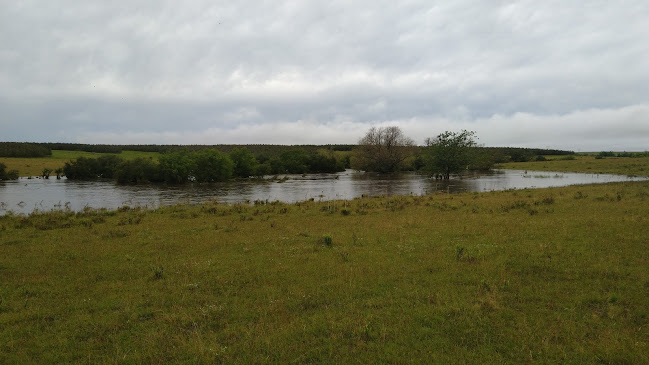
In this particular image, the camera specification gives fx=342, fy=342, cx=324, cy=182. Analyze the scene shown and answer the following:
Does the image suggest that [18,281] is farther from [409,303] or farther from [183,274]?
[409,303]

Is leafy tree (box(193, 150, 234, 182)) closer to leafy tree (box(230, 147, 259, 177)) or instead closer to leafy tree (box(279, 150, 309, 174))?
leafy tree (box(230, 147, 259, 177))

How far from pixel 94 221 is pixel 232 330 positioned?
15.9 metres

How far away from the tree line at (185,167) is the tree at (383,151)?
16586 mm

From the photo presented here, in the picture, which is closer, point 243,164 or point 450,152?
point 450,152

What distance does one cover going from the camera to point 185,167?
193 feet

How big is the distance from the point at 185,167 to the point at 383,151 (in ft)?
159

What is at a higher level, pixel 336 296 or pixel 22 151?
pixel 22 151

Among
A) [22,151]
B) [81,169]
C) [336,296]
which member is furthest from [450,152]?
[22,151]

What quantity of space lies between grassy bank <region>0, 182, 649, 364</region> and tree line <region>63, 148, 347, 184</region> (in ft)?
160

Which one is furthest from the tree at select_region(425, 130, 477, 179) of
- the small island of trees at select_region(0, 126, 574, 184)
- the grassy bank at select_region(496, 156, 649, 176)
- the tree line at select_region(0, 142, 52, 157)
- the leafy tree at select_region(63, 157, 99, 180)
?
the tree line at select_region(0, 142, 52, 157)

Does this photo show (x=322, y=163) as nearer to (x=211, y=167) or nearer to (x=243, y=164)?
(x=243, y=164)

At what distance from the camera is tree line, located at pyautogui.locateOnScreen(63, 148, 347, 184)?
59.8 meters

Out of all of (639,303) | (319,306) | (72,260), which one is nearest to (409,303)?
(319,306)

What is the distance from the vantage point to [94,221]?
17.6m
